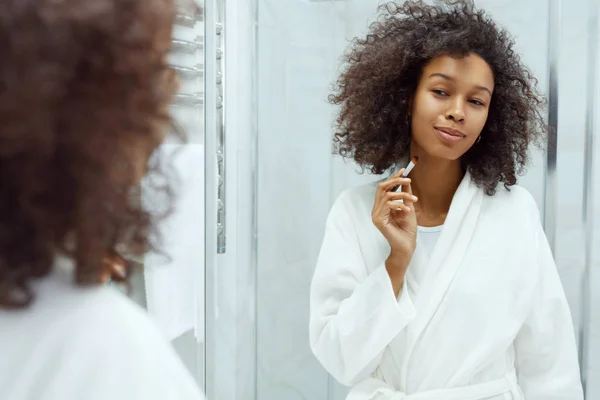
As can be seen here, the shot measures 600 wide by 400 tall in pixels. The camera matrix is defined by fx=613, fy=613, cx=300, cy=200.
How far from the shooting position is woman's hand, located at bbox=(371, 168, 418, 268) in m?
1.17

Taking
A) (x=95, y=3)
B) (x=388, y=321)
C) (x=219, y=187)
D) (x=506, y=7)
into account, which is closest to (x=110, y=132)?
(x=95, y=3)

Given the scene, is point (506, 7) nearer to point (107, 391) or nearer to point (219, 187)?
point (219, 187)

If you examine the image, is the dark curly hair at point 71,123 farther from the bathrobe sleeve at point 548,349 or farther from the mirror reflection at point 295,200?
the bathrobe sleeve at point 548,349

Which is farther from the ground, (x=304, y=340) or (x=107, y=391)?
(x=107, y=391)

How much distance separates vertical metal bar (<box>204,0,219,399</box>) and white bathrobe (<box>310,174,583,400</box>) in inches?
12.0

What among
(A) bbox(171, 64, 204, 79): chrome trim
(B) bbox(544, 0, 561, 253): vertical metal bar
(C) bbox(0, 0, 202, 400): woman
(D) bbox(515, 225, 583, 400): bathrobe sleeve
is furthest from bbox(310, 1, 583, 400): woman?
(C) bbox(0, 0, 202, 400): woman

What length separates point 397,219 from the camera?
3.90 ft

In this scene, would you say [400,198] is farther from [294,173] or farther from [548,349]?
[294,173]

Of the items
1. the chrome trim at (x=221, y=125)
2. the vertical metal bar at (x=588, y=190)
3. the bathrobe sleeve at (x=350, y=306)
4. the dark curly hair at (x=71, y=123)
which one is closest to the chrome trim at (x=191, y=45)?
the chrome trim at (x=221, y=125)

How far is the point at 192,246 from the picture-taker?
1355 millimetres

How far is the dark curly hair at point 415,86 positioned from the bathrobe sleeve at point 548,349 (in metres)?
0.25

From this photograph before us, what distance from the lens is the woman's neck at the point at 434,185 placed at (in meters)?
1.28

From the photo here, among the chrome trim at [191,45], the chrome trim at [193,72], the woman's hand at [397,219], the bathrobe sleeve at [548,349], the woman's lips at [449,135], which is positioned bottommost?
the bathrobe sleeve at [548,349]

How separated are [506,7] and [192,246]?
0.99 m
